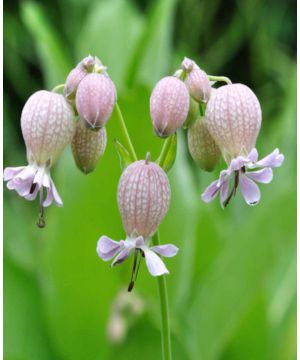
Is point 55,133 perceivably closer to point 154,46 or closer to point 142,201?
point 142,201

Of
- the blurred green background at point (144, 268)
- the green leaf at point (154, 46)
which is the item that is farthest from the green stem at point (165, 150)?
the green leaf at point (154, 46)

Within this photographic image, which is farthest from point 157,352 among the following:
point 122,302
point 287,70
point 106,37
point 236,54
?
point 236,54

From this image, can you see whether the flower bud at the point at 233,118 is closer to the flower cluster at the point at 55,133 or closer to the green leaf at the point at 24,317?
the flower cluster at the point at 55,133

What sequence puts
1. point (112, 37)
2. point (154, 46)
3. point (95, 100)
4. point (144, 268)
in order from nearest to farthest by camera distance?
1. point (95, 100)
2. point (144, 268)
3. point (154, 46)
4. point (112, 37)

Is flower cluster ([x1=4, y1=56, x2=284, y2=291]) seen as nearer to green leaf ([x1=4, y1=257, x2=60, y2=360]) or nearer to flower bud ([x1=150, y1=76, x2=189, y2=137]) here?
flower bud ([x1=150, y1=76, x2=189, y2=137])

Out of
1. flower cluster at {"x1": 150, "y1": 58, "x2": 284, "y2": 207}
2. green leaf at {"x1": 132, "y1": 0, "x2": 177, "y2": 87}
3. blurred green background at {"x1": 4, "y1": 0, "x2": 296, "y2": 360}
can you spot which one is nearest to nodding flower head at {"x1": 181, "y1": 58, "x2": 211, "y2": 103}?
flower cluster at {"x1": 150, "y1": 58, "x2": 284, "y2": 207}

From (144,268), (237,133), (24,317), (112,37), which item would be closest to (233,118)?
(237,133)

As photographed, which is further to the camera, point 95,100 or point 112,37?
point 112,37
